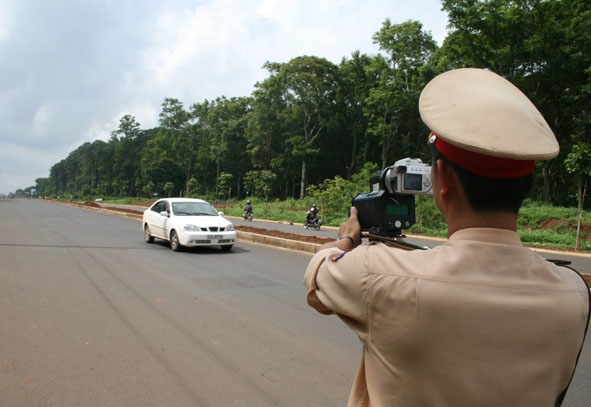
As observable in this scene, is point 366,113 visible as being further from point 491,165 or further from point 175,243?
point 491,165

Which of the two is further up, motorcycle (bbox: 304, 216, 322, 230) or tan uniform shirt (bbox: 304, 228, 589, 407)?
tan uniform shirt (bbox: 304, 228, 589, 407)

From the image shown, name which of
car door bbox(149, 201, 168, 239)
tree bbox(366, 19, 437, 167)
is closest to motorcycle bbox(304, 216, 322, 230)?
car door bbox(149, 201, 168, 239)

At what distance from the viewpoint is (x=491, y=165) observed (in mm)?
1039

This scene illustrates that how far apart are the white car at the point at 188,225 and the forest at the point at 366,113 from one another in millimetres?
12630

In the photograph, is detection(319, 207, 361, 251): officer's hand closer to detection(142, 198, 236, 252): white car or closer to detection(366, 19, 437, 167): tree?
detection(142, 198, 236, 252): white car

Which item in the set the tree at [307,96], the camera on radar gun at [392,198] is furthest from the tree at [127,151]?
→ the camera on radar gun at [392,198]

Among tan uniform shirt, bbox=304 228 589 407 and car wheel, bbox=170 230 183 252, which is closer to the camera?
tan uniform shirt, bbox=304 228 589 407

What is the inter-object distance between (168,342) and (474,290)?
12.8ft

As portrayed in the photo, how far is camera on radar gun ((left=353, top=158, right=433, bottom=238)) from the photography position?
5.32 feet

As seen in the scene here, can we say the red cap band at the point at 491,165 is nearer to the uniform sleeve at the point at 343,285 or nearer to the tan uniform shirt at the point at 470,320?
the tan uniform shirt at the point at 470,320

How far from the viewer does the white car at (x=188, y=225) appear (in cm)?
1075

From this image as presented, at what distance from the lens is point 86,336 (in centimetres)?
433

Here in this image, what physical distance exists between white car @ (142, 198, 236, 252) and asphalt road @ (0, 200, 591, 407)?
2.65 m

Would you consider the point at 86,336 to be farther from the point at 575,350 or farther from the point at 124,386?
the point at 575,350
